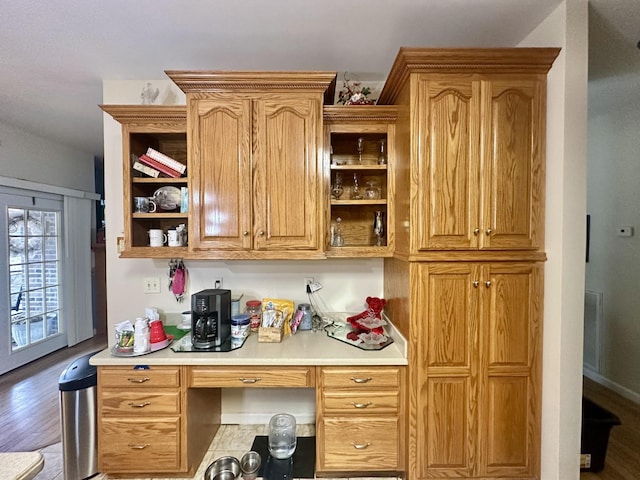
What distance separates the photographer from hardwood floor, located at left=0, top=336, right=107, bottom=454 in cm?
220

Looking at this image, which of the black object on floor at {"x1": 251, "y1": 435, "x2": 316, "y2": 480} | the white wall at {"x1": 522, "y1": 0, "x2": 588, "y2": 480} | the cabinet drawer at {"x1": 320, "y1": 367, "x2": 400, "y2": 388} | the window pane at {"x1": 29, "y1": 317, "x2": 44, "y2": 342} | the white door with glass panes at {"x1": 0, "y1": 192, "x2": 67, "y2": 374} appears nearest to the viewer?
the white wall at {"x1": 522, "y1": 0, "x2": 588, "y2": 480}

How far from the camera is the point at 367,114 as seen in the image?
6.20 feet

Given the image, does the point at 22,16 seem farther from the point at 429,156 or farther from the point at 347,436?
the point at 347,436

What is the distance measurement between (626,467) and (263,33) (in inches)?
134

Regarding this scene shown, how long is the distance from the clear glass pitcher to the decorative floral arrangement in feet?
6.86

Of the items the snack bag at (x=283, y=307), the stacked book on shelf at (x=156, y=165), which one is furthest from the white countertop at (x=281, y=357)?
the stacked book on shelf at (x=156, y=165)

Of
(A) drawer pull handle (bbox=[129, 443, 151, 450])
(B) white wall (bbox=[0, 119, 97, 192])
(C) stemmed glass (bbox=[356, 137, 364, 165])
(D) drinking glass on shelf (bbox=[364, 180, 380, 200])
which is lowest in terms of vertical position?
(A) drawer pull handle (bbox=[129, 443, 151, 450])

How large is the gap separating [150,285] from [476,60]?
2.50 metres

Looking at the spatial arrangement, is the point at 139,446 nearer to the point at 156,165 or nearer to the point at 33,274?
the point at 156,165

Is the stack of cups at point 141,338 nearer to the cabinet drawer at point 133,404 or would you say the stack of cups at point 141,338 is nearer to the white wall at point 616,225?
the cabinet drawer at point 133,404

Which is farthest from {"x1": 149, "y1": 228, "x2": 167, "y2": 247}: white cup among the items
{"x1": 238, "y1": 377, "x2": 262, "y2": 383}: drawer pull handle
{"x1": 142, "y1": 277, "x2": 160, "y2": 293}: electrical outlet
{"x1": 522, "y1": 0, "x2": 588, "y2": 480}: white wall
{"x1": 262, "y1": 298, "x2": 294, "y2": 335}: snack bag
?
{"x1": 522, "y1": 0, "x2": 588, "y2": 480}: white wall

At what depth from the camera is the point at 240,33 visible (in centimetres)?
172

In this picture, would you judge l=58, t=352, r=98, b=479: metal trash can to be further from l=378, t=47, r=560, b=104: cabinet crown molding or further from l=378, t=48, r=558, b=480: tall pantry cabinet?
l=378, t=47, r=560, b=104: cabinet crown molding

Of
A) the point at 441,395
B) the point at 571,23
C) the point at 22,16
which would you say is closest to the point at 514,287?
the point at 441,395
